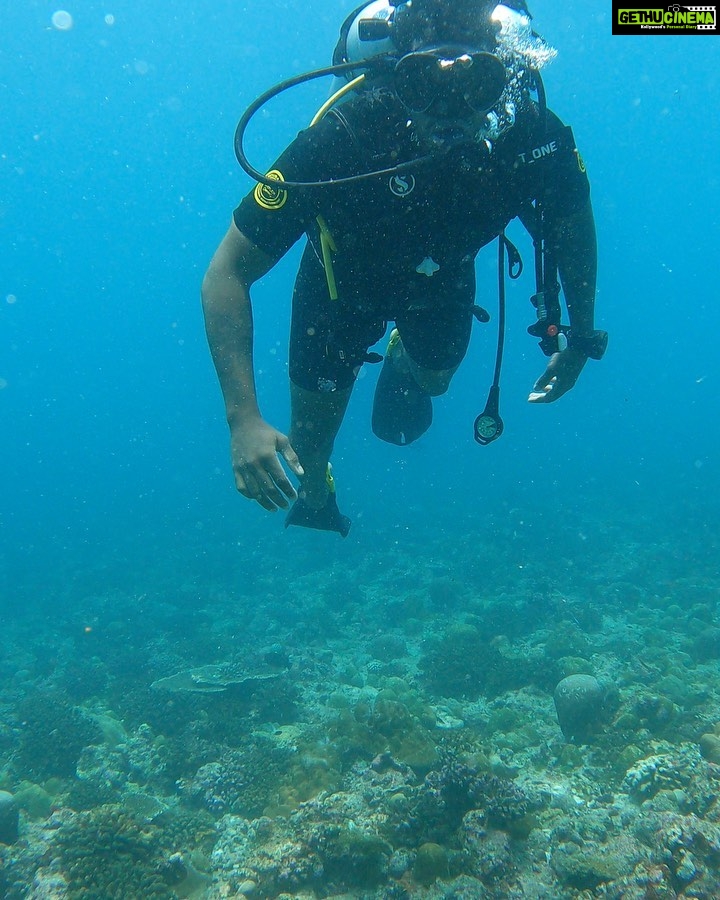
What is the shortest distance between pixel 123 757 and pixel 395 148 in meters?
7.35

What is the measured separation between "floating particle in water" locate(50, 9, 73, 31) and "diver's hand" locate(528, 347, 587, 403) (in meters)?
58.7

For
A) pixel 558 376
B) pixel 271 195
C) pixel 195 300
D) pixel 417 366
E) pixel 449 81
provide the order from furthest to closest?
pixel 195 300 < pixel 417 366 < pixel 558 376 < pixel 271 195 < pixel 449 81

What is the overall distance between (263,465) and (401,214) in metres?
1.61

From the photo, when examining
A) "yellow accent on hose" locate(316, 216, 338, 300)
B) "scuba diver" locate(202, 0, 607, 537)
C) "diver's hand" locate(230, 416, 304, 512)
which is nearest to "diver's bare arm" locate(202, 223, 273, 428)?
"scuba diver" locate(202, 0, 607, 537)

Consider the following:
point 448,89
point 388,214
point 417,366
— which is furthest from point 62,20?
point 448,89

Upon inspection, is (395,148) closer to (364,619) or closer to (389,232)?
(389,232)

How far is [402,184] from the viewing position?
266 cm

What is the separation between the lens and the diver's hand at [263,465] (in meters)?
2.12

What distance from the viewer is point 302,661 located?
8.80m

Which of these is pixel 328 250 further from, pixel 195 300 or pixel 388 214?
pixel 195 300

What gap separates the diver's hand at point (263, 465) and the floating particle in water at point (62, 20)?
194 feet

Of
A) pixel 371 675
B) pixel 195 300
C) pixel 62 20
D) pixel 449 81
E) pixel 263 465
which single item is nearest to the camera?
pixel 263 465

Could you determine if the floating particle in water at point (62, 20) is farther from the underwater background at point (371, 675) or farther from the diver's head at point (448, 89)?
the diver's head at point (448, 89)

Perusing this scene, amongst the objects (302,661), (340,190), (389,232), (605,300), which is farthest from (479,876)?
(605,300)
